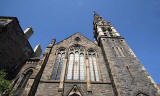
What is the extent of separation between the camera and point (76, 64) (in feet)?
41.6

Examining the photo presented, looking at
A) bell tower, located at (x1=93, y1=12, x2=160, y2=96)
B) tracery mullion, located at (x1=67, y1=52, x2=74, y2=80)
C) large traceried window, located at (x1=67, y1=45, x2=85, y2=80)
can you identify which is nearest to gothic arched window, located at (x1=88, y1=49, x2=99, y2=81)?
large traceried window, located at (x1=67, y1=45, x2=85, y2=80)

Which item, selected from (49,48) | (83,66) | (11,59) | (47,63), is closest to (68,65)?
(83,66)

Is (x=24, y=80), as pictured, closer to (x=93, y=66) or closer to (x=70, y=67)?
(x=70, y=67)

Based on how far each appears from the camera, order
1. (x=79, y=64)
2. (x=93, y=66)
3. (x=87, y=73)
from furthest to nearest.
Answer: (x=79, y=64), (x=93, y=66), (x=87, y=73)

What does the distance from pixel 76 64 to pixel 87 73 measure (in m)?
2.19

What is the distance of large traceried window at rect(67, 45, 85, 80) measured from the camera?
36.6ft

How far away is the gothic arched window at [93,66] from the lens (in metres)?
11.1

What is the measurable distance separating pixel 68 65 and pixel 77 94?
4164 millimetres

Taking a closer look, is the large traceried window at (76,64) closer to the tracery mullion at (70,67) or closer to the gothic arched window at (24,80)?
the tracery mullion at (70,67)

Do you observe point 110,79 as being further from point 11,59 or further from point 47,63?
point 11,59

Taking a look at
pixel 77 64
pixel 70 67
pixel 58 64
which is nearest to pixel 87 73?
pixel 77 64

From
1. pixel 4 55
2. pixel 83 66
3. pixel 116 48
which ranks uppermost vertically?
pixel 116 48

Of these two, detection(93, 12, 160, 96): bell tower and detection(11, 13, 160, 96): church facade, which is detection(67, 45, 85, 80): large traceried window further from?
detection(93, 12, 160, 96): bell tower

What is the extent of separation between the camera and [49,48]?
560 inches
